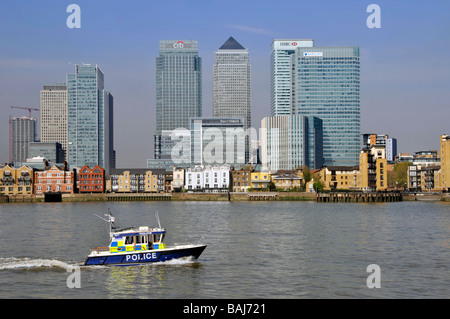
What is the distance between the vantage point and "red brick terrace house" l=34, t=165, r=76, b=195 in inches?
7431

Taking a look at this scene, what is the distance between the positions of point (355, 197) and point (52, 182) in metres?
95.8

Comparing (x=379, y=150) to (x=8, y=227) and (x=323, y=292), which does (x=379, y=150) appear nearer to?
(x=8, y=227)

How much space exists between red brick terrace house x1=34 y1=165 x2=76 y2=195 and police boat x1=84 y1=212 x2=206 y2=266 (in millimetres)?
152206

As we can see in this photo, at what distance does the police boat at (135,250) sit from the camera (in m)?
42.3

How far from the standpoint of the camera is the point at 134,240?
4297 cm

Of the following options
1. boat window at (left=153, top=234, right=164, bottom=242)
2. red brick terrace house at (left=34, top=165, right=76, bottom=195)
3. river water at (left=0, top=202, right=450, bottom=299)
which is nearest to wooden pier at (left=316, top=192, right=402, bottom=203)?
red brick terrace house at (left=34, top=165, right=76, bottom=195)

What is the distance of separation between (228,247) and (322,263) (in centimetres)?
1164

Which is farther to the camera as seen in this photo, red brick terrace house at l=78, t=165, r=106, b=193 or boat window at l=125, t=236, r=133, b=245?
red brick terrace house at l=78, t=165, r=106, b=193

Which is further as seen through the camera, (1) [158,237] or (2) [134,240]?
(1) [158,237]

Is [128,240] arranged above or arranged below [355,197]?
above

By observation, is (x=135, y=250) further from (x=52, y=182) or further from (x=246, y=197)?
(x=52, y=182)

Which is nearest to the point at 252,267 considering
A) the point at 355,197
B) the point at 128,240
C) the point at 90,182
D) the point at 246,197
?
the point at 128,240

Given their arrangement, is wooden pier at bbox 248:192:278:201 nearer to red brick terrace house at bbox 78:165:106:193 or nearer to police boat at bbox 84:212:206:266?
red brick terrace house at bbox 78:165:106:193

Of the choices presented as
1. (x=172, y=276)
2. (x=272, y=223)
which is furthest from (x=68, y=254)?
(x=272, y=223)
